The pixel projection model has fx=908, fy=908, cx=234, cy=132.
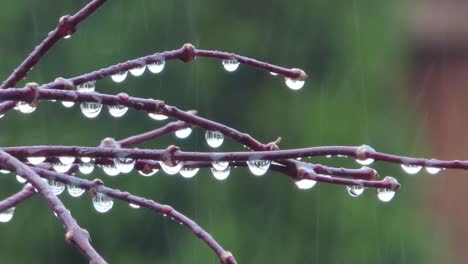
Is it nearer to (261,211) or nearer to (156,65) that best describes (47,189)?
(156,65)

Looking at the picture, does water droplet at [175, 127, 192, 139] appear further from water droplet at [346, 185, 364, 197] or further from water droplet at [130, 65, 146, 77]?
water droplet at [346, 185, 364, 197]

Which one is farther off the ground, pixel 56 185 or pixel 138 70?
pixel 138 70

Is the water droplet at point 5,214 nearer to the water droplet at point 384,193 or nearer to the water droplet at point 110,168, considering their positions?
the water droplet at point 110,168

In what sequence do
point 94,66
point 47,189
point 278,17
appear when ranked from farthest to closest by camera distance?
point 278,17
point 94,66
point 47,189

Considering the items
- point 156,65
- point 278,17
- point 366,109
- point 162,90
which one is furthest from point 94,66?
point 156,65

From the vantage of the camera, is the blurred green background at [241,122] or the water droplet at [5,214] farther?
the blurred green background at [241,122]

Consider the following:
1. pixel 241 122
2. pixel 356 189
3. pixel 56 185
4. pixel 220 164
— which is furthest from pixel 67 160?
pixel 241 122

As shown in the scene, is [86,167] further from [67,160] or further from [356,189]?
[356,189]

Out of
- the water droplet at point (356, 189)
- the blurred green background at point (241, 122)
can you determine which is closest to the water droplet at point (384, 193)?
the water droplet at point (356, 189)
